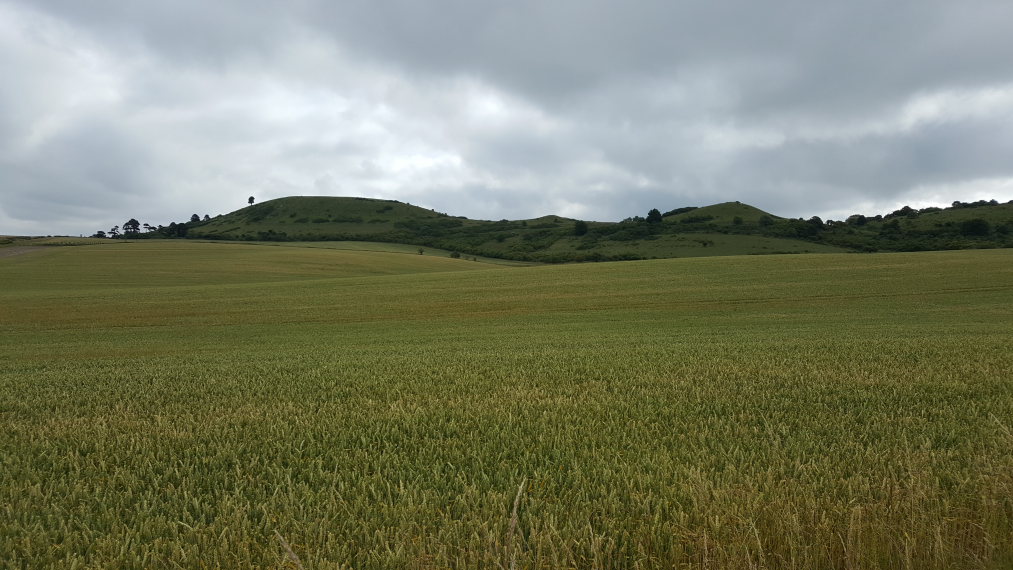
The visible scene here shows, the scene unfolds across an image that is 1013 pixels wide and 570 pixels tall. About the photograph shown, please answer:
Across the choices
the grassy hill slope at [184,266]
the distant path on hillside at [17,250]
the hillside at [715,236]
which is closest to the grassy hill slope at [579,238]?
the hillside at [715,236]

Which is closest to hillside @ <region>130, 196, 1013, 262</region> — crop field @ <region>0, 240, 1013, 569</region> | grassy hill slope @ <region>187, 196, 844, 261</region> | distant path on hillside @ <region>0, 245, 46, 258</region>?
grassy hill slope @ <region>187, 196, 844, 261</region>

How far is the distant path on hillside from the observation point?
8234cm

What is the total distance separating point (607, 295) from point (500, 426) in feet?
118

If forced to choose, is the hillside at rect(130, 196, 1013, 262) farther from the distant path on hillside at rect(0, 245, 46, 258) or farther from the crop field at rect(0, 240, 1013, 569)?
the crop field at rect(0, 240, 1013, 569)

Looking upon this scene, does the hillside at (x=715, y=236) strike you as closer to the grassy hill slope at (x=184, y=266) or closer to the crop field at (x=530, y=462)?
the grassy hill slope at (x=184, y=266)

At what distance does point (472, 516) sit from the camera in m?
3.19

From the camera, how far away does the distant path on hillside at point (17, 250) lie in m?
82.3

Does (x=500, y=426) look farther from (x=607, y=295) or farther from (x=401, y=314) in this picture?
(x=607, y=295)

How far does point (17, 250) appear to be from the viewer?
8756 centimetres

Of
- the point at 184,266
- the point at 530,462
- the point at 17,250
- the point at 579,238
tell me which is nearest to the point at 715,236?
the point at 579,238

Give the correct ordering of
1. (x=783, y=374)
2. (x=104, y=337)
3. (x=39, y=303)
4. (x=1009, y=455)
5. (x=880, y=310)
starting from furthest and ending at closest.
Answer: (x=39, y=303), (x=880, y=310), (x=104, y=337), (x=783, y=374), (x=1009, y=455)

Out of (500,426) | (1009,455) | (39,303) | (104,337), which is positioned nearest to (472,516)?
(500,426)

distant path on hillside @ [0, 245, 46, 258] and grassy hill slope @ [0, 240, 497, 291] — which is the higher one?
distant path on hillside @ [0, 245, 46, 258]

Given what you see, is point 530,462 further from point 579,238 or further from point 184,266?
point 579,238
